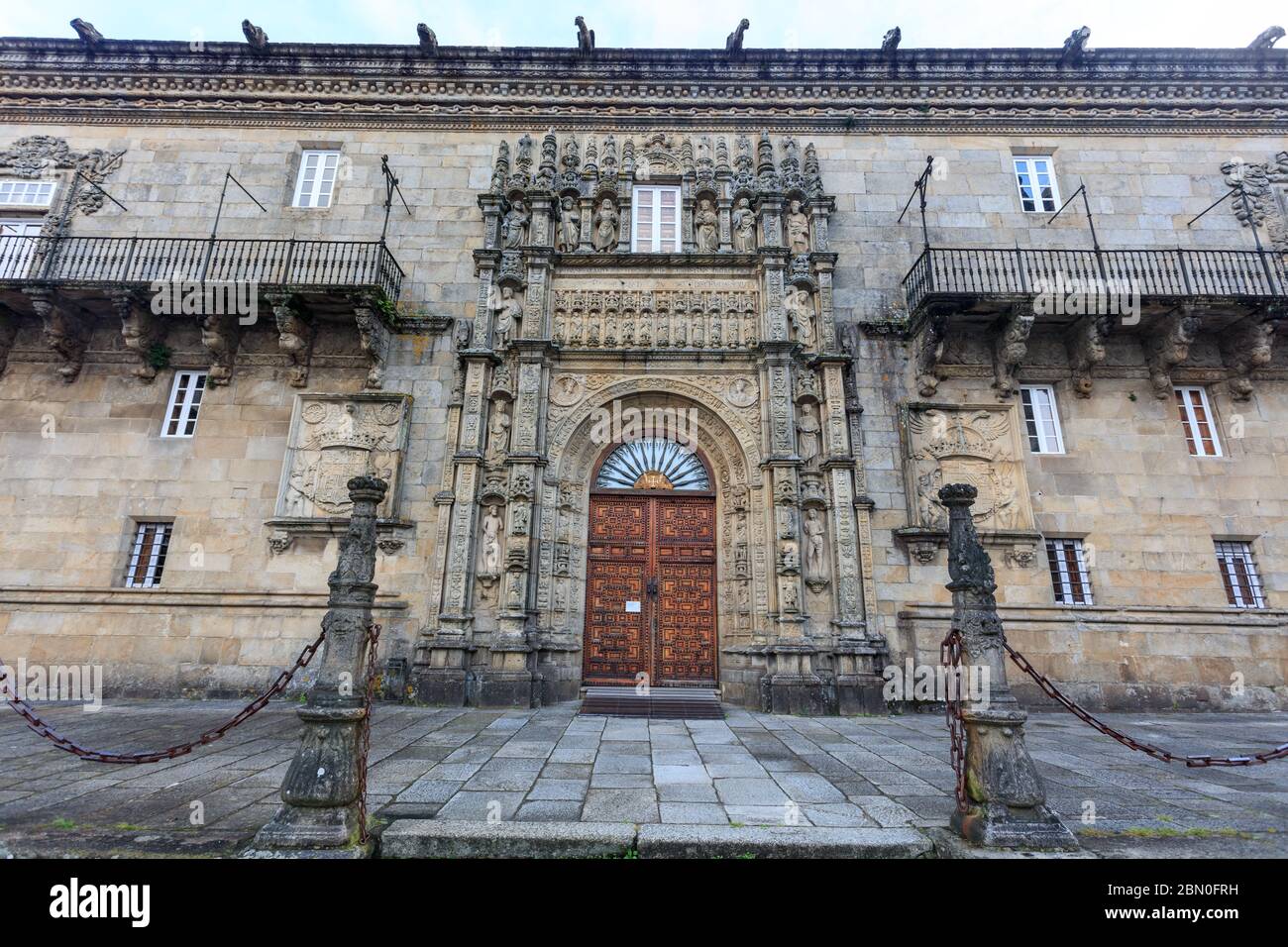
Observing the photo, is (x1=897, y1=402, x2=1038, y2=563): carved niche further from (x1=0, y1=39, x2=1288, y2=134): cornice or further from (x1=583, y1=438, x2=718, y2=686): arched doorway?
(x1=0, y1=39, x2=1288, y2=134): cornice

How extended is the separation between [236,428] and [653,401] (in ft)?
28.9

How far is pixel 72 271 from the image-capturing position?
1175 cm

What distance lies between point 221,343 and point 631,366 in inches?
338

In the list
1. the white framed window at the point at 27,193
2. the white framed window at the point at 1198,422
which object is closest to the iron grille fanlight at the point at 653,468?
the white framed window at the point at 1198,422

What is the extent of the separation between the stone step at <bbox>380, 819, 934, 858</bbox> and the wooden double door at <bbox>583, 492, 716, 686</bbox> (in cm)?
670

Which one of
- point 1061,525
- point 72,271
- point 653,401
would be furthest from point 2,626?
point 1061,525

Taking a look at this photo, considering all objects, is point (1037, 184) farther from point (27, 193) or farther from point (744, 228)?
point (27, 193)

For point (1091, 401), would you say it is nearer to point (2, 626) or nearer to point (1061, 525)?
point (1061, 525)

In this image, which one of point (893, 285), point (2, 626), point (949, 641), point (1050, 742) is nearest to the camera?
point (949, 641)

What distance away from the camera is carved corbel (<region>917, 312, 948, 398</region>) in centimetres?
1106

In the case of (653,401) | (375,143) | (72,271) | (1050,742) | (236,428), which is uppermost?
(375,143)

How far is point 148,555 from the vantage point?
36.4ft

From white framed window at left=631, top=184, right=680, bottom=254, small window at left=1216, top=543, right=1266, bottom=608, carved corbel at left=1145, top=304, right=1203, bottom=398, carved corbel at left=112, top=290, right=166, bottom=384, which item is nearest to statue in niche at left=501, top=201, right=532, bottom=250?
white framed window at left=631, top=184, right=680, bottom=254
